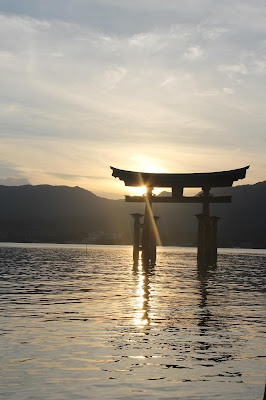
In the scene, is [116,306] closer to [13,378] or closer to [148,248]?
[13,378]

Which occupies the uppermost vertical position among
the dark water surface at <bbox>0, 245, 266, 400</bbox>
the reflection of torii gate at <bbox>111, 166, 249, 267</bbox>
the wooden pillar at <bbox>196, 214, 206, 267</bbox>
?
the reflection of torii gate at <bbox>111, 166, 249, 267</bbox>

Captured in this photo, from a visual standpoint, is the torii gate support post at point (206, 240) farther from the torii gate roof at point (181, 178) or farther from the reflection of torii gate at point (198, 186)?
the torii gate roof at point (181, 178)

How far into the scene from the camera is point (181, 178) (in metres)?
39.6

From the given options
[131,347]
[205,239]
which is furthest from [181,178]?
[131,347]

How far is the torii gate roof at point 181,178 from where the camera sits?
37.8 meters

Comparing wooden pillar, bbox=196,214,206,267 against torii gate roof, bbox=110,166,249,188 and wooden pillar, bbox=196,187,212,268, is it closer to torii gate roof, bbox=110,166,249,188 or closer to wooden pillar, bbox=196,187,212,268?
wooden pillar, bbox=196,187,212,268

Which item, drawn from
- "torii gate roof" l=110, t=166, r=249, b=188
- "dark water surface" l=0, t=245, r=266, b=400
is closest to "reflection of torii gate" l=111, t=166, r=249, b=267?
"torii gate roof" l=110, t=166, r=249, b=188

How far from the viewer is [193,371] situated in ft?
26.6

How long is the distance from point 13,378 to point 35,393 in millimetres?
733

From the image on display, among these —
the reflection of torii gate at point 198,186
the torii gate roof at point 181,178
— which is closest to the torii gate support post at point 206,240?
the reflection of torii gate at point 198,186

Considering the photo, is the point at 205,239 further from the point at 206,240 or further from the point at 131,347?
the point at 131,347

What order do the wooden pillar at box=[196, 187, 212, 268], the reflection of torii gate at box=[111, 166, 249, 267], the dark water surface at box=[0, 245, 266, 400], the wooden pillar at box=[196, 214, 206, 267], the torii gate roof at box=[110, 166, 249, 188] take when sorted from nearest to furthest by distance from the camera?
the dark water surface at box=[0, 245, 266, 400], the torii gate roof at box=[110, 166, 249, 188], the reflection of torii gate at box=[111, 166, 249, 267], the wooden pillar at box=[196, 187, 212, 268], the wooden pillar at box=[196, 214, 206, 267]

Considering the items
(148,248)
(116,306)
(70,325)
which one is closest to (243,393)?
(70,325)

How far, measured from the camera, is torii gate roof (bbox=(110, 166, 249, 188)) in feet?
124
